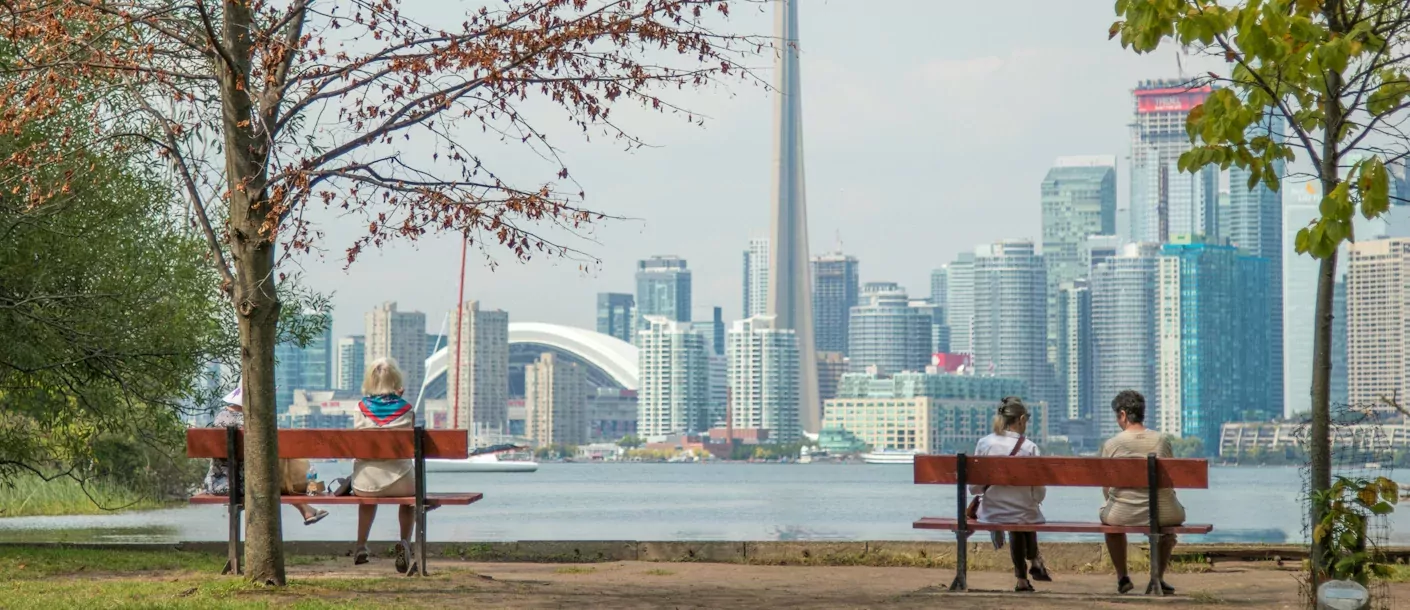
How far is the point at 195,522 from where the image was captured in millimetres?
22500

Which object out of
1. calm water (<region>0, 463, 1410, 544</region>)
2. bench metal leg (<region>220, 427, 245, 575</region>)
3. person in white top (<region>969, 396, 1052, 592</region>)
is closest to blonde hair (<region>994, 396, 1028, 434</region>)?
person in white top (<region>969, 396, 1052, 592</region>)

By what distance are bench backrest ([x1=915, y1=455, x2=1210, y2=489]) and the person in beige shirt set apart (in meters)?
0.10

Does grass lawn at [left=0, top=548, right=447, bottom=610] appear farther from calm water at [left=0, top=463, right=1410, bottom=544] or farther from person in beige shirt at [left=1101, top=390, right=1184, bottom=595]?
calm water at [left=0, top=463, right=1410, bottom=544]

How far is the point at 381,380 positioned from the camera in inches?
371

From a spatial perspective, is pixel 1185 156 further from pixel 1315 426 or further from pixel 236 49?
pixel 236 49

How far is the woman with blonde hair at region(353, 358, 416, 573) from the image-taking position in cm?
920

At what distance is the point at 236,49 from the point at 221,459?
98.1 inches

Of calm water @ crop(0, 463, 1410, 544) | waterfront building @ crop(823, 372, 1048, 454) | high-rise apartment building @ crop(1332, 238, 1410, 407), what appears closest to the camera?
calm water @ crop(0, 463, 1410, 544)

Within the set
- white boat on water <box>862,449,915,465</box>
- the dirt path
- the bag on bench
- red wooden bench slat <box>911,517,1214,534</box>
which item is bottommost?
white boat on water <box>862,449,915,465</box>

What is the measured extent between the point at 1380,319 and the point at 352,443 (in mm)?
175075

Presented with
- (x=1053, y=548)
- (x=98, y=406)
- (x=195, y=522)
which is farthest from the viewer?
(x=195, y=522)

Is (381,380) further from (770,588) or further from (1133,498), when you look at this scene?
(1133,498)

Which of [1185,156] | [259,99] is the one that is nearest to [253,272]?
[259,99]

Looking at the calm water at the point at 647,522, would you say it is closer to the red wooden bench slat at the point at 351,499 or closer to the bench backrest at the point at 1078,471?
the bench backrest at the point at 1078,471
